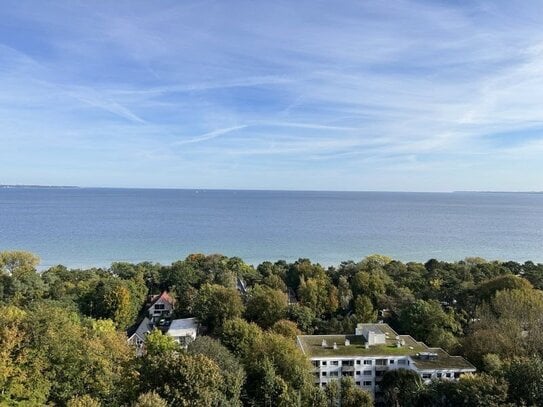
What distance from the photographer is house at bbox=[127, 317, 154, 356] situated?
3219cm

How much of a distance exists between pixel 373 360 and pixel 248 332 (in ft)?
25.8

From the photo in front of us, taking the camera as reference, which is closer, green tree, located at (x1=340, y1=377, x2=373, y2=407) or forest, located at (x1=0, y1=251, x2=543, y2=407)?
forest, located at (x1=0, y1=251, x2=543, y2=407)

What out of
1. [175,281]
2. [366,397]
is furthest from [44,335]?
[175,281]

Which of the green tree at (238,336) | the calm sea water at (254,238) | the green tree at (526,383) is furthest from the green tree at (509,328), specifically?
the calm sea water at (254,238)

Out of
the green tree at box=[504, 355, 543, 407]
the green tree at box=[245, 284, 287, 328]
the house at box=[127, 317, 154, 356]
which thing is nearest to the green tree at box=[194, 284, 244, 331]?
the green tree at box=[245, 284, 287, 328]

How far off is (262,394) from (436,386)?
791cm

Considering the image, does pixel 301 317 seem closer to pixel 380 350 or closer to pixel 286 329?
pixel 286 329

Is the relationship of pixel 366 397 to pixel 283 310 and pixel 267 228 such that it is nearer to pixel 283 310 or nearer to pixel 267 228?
pixel 283 310

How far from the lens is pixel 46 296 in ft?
127

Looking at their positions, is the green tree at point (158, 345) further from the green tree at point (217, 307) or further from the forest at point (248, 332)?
the green tree at point (217, 307)

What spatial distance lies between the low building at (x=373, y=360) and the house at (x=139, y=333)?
12184 mm

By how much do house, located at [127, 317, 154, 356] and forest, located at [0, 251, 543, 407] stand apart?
115 centimetres

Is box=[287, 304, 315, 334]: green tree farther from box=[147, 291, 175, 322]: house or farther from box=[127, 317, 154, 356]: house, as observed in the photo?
box=[147, 291, 175, 322]: house

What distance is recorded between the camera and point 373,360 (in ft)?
87.2
